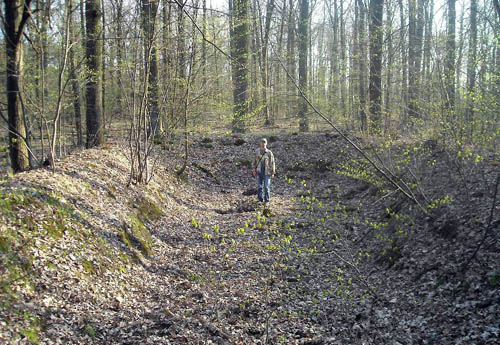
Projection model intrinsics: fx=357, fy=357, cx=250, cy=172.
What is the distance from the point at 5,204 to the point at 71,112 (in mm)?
12526

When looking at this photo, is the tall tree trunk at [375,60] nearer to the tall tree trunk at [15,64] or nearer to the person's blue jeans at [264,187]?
the person's blue jeans at [264,187]

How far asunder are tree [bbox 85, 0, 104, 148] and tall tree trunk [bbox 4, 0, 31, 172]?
6.88ft

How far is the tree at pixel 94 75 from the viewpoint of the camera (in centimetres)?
1029

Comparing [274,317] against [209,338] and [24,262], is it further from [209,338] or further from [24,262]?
[24,262]

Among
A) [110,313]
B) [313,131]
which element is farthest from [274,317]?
[313,131]

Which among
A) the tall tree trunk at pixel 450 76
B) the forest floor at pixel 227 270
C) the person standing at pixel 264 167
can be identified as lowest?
the forest floor at pixel 227 270

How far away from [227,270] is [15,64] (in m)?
6.37

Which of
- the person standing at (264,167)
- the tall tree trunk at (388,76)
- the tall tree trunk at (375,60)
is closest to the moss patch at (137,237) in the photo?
the person standing at (264,167)

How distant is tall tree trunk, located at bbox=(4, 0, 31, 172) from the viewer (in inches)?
304

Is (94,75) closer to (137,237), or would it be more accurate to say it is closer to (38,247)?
(137,237)

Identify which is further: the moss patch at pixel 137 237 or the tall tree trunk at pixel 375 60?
the tall tree trunk at pixel 375 60

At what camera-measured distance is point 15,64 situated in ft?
25.5

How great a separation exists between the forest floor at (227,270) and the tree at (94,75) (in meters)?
1.73

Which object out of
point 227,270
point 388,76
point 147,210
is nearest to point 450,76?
point 388,76
